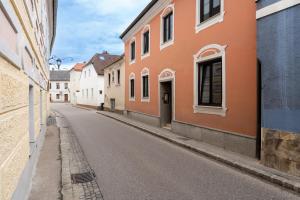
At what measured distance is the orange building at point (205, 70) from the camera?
7.43 meters

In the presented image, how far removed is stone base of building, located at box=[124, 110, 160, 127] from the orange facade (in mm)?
294

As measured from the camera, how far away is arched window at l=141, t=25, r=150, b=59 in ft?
52.8

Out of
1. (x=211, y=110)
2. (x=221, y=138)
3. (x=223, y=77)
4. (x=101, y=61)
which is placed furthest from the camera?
(x=101, y=61)

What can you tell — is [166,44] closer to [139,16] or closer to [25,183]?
[139,16]

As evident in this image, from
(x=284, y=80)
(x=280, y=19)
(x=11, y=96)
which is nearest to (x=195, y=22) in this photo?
(x=280, y=19)

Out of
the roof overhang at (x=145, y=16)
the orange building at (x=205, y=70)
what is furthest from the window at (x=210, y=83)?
the roof overhang at (x=145, y=16)

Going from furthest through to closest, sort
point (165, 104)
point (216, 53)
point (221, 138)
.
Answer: point (165, 104) < point (216, 53) < point (221, 138)

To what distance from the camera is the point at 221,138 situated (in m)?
8.30

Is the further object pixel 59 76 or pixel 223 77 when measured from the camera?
pixel 59 76

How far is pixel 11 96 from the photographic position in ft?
9.80

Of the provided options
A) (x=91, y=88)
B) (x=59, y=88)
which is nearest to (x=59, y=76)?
(x=59, y=88)

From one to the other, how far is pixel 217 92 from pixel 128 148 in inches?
139

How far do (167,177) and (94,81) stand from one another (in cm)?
3002

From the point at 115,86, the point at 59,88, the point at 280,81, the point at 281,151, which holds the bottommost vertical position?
the point at 281,151
